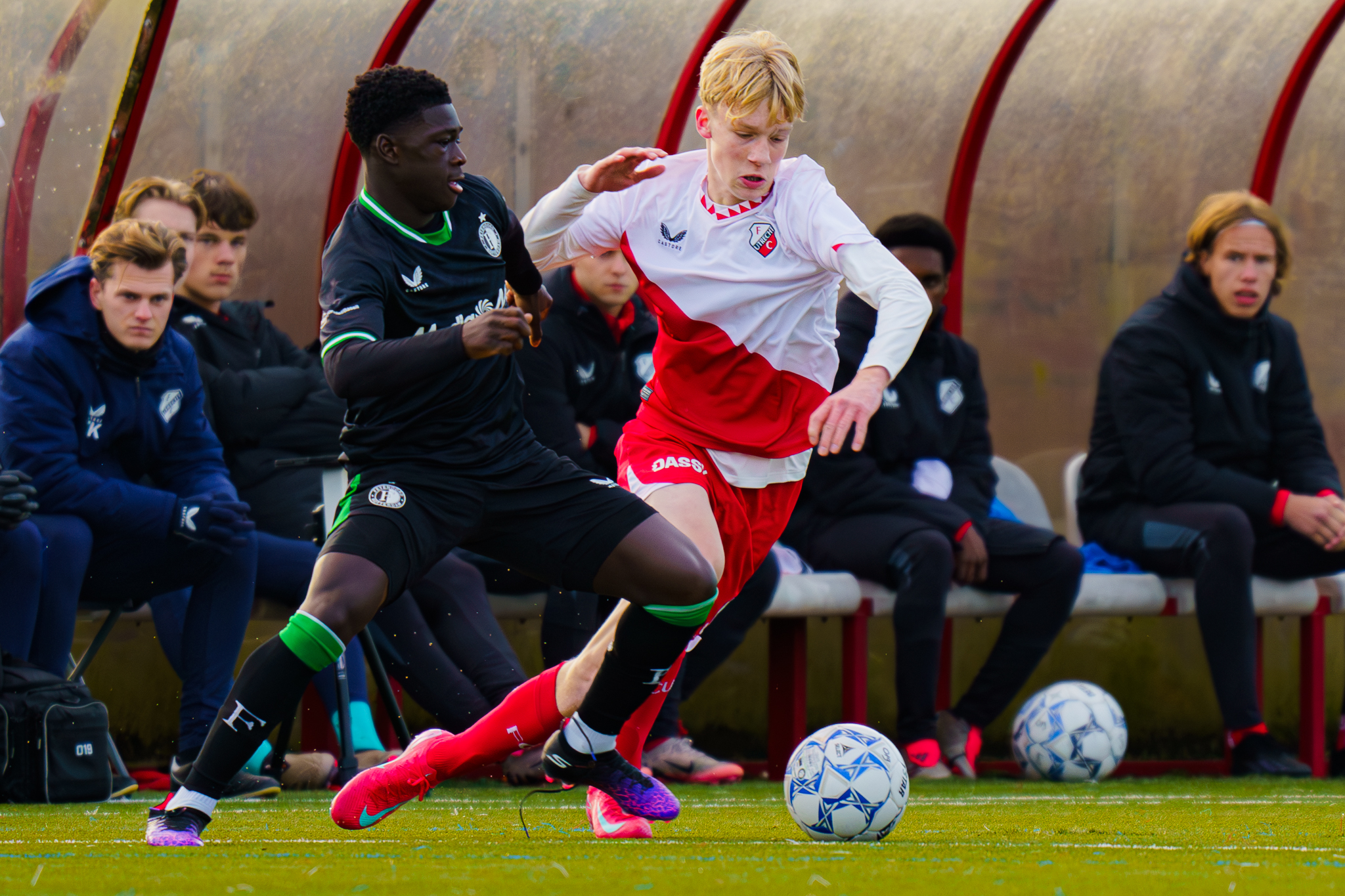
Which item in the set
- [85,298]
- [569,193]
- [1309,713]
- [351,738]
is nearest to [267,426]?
[85,298]

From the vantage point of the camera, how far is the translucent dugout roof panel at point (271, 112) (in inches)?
252

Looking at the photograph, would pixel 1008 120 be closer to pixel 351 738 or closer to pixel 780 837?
pixel 351 738

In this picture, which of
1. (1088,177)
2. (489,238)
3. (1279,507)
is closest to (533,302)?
(489,238)

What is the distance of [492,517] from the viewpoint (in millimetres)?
3688

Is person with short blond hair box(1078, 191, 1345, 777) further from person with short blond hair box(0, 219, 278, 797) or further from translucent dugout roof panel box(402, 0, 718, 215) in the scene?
person with short blond hair box(0, 219, 278, 797)

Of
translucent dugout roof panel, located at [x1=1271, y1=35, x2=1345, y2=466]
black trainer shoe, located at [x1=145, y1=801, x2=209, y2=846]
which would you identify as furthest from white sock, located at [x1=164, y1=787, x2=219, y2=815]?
translucent dugout roof panel, located at [x1=1271, y1=35, x2=1345, y2=466]

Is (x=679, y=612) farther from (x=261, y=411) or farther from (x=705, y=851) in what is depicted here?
(x=261, y=411)

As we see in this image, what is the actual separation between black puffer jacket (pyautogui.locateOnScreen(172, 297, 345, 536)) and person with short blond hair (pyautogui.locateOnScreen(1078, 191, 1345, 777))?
2.94 metres

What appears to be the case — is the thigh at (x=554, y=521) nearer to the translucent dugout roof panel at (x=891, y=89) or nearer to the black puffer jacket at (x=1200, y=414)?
the black puffer jacket at (x=1200, y=414)

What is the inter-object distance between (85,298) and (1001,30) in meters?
4.16

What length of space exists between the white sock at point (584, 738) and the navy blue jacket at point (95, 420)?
1.88 meters

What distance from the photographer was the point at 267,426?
5809 millimetres

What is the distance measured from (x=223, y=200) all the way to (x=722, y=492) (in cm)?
266

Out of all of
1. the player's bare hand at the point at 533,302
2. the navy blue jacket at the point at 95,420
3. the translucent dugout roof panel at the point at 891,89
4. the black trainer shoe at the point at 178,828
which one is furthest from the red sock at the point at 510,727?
the translucent dugout roof panel at the point at 891,89
